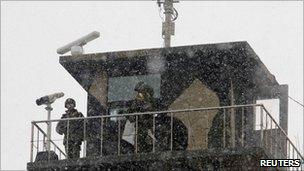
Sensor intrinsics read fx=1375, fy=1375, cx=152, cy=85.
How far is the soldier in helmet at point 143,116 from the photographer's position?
29.0 m

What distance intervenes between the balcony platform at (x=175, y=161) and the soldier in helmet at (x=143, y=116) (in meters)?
0.40

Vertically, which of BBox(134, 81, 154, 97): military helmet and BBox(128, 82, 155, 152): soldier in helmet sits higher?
BBox(134, 81, 154, 97): military helmet

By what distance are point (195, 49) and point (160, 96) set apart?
4.75 ft

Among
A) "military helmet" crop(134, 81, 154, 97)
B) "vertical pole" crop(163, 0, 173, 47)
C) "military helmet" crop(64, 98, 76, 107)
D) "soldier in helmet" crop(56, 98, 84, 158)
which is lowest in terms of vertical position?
"soldier in helmet" crop(56, 98, 84, 158)

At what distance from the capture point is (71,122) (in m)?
29.7

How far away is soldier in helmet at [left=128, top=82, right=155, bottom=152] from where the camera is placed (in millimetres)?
28953

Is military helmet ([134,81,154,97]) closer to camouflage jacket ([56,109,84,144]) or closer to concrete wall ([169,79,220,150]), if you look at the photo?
concrete wall ([169,79,220,150])

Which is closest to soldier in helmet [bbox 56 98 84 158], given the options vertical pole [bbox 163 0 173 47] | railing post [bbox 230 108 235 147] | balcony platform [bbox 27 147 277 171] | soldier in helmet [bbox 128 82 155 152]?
balcony platform [bbox 27 147 277 171]

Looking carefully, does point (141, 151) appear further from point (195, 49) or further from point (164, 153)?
point (195, 49)

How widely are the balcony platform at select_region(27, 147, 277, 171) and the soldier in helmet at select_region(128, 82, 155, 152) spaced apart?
40 centimetres

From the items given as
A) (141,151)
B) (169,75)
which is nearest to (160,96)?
(169,75)

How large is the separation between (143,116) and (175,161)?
1.23 metres

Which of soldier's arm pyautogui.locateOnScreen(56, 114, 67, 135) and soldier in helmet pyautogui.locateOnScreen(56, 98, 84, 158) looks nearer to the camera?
soldier in helmet pyautogui.locateOnScreen(56, 98, 84, 158)

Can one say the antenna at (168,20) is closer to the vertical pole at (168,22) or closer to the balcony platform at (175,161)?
the vertical pole at (168,22)
